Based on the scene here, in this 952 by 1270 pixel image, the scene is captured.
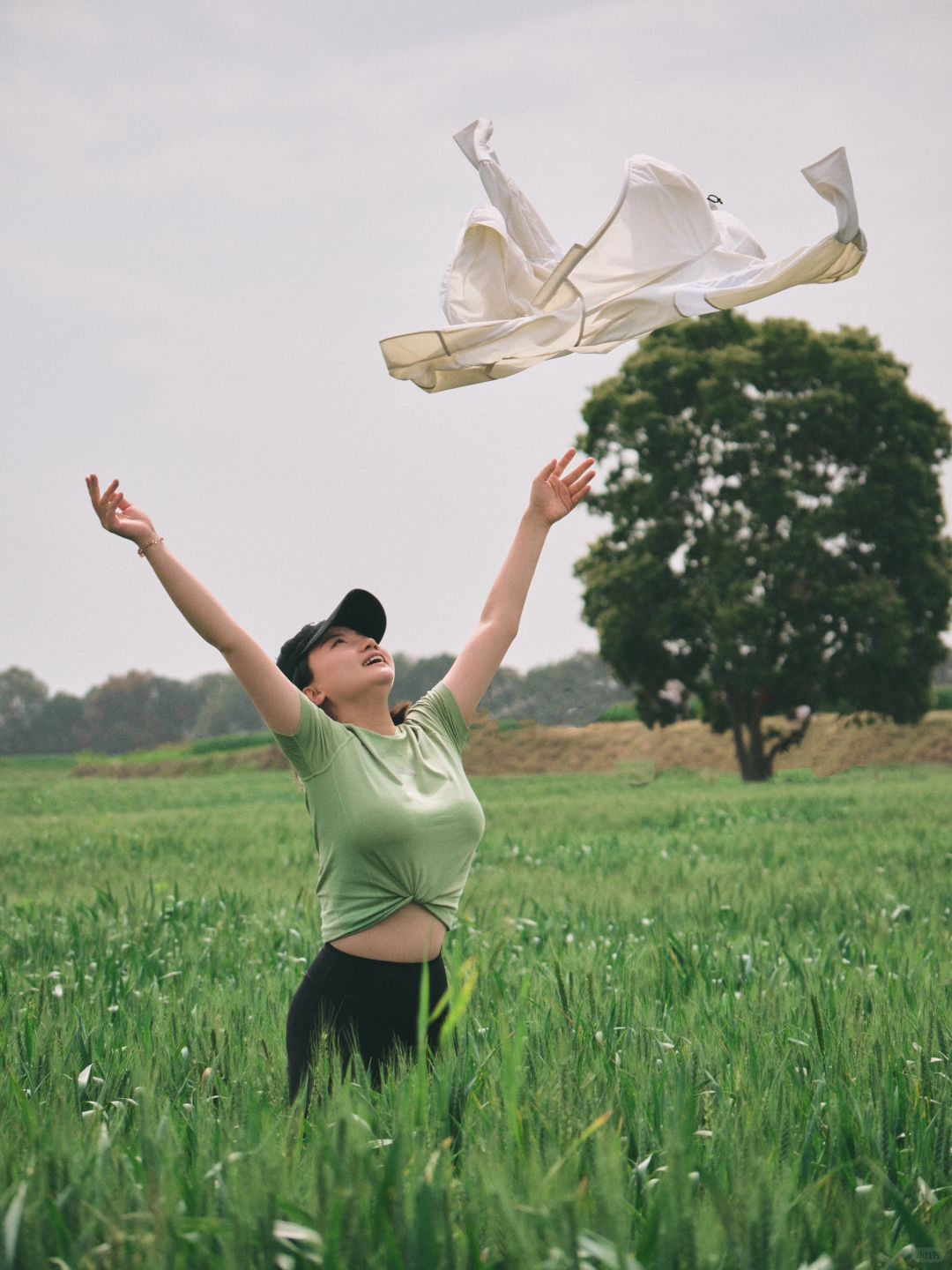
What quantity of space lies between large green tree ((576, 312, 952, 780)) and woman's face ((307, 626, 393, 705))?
2451 cm

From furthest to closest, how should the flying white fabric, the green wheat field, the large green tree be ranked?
1. the large green tree
2. the flying white fabric
3. the green wheat field

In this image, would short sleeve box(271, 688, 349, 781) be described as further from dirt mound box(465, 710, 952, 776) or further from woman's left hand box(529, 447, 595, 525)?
dirt mound box(465, 710, 952, 776)

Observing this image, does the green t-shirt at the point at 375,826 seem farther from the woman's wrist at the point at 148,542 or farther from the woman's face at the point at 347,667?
the woman's wrist at the point at 148,542

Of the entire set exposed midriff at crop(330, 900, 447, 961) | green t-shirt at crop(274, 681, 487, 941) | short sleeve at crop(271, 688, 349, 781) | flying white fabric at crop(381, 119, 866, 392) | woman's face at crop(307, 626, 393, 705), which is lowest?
exposed midriff at crop(330, 900, 447, 961)

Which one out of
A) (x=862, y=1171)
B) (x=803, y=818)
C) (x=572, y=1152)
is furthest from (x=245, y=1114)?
(x=803, y=818)

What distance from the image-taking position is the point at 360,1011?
3.09m

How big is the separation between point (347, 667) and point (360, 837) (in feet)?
1.84

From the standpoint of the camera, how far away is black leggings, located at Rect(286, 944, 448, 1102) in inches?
121

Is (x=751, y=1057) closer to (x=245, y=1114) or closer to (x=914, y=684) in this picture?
(x=245, y=1114)

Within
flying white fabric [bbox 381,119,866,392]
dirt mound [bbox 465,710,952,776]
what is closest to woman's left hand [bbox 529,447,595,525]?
flying white fabric [bbox 381,119,866,392]

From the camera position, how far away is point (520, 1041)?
2160mm

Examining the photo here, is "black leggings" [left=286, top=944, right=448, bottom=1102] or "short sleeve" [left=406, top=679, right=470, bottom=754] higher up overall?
"short sleeve" [left=406, top=679, right=470, bottom=754]

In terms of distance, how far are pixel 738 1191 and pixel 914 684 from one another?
29399mm

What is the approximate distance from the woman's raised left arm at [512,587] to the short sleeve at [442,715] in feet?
0.08
